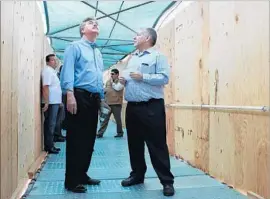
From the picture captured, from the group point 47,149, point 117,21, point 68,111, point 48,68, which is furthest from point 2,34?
point 117,21

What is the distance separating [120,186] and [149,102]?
→ 28.3 inches

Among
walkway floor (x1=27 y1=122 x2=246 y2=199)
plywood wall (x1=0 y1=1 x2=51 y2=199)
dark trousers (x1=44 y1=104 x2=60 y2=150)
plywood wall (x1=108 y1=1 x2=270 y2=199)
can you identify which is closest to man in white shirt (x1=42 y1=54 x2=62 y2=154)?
dark trousers (x1=44 y1=104 x2=60 y2=150)

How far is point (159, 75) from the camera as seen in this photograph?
239cm

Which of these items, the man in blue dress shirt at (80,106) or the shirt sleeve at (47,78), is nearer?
the man in blue dress shirt at (80,106)

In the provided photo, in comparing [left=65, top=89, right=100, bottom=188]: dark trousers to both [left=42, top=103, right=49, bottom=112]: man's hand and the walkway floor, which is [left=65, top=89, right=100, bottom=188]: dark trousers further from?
[left=42, top=103, right=49, bottom=112]: man's hand

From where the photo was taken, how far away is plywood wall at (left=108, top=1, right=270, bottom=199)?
2.04 meters

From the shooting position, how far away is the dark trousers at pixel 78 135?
2.41 m

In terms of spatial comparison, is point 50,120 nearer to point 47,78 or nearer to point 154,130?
point 47,78

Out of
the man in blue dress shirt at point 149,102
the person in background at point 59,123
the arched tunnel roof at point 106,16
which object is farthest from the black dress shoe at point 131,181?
A: the arched tunnel roof at point 106,16

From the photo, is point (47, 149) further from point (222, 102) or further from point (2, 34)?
point (2, 34)

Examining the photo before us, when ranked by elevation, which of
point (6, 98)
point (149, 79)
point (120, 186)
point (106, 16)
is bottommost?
point (120, 186)

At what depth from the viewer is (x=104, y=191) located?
7.93 ft

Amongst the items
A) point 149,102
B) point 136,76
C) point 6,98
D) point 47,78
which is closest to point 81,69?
point 136,76

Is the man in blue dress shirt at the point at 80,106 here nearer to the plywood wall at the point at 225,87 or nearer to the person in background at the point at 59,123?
the plywood wall at the point at 225,87
